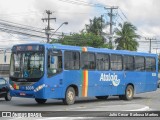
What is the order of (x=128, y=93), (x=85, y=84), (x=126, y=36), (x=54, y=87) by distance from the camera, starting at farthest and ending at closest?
(x=126, y=36), (x=128, y=93), (x=85, y=84), (x=54, y=87)

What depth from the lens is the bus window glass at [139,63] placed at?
26.7 m

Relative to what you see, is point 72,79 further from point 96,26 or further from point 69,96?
point 96,26

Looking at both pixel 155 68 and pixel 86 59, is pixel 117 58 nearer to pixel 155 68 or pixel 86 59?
pixel 86 59

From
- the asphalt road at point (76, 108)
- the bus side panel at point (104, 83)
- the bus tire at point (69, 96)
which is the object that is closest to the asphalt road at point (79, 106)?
the asphalt road at point (76, 108)

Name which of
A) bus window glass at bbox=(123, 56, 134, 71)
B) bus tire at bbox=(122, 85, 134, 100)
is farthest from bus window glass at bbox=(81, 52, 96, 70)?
bus tire at bbox=(122, 85, 134, 100)

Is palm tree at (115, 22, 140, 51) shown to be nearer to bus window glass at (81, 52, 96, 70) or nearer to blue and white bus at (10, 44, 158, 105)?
blue and white bus at (10, 44, 158, 105)

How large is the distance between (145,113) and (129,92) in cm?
1012

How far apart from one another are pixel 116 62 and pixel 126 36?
55.5 meters

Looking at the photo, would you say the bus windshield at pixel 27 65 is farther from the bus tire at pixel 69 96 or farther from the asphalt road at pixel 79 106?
the bus tire at pixel 69 96

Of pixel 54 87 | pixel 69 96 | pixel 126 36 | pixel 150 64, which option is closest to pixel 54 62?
pixel 54 87

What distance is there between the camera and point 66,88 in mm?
21094

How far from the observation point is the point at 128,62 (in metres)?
26.0

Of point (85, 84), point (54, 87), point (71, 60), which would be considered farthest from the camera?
point (85, 84)

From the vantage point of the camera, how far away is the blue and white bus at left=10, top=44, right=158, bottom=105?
785 inches
